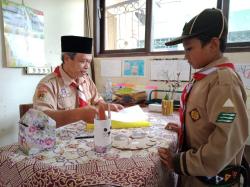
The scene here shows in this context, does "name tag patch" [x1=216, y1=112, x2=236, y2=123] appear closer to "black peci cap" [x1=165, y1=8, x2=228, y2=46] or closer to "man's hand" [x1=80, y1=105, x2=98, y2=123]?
"black peci cap" [x1=165, y1=8, x2=228, y2=46]

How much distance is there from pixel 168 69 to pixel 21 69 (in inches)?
52.2

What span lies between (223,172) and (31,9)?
185cm

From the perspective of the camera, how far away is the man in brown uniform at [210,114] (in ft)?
2.05

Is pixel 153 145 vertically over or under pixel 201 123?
under

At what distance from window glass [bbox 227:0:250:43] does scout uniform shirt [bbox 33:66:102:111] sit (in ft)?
4.46

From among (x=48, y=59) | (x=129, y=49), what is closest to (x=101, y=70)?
(x=129, y=49)

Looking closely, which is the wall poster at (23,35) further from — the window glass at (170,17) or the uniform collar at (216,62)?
the uniform collar at (216,62)

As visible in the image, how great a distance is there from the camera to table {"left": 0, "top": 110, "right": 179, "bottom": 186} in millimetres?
568

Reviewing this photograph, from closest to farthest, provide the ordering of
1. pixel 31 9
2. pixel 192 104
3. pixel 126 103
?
pixel 192 104, pixel 31 9, pixel 126 103

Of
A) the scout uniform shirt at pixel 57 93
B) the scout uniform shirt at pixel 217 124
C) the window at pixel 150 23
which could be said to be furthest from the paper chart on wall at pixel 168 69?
the scout uniform shirt at pixel 217 124

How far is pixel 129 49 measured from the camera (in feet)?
7.50

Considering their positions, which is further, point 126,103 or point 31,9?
point 126,103

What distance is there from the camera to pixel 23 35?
1.69 meters

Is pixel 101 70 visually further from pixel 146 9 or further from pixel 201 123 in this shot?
pixel 201 123
